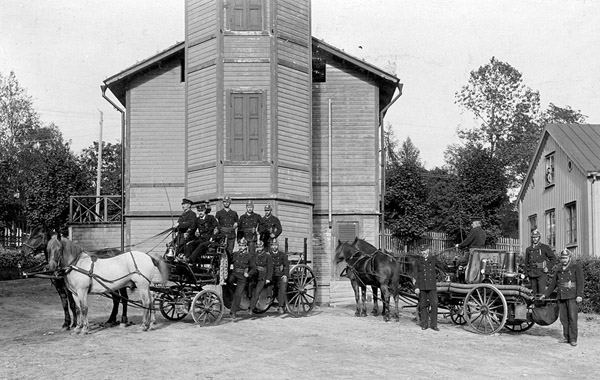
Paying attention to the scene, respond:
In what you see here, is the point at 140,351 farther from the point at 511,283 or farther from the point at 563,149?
the point at 563,149

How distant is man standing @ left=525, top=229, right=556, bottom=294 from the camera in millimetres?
18094

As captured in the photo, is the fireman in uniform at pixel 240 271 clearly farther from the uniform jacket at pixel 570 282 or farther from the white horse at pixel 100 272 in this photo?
the uniform jacket at pixel 570 282

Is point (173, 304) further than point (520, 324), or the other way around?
point (173, 304)

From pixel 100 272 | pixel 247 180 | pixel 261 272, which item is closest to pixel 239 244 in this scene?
pixel 261 272

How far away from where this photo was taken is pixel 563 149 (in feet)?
101

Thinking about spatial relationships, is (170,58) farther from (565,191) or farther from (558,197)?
(558,197)

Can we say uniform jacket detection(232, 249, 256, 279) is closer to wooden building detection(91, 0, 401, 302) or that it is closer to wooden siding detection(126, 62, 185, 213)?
wooden building detection(91, 0, 401, 302)

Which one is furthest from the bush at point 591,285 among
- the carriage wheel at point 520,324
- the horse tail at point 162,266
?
the horse tail at point 162,266

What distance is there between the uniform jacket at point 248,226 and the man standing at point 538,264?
21.5 feet

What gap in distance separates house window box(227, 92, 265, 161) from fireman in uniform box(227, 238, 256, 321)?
6.48 m

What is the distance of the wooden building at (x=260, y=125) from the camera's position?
981 inches

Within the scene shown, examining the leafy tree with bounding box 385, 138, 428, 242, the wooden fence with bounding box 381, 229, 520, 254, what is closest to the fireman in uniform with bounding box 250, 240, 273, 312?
the wooden fence with bounding box 381, 229, 520, 254

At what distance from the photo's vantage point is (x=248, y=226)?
786 inches

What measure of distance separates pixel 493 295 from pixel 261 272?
5363mm
